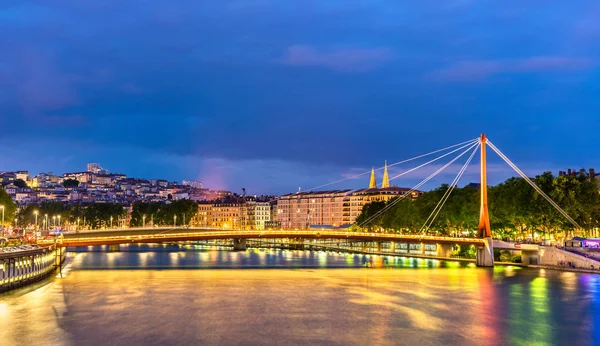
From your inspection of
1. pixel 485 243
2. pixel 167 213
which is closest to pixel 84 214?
pixel 167 213

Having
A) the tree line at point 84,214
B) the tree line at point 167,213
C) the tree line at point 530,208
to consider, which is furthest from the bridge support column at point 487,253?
the tree line at point 84,214

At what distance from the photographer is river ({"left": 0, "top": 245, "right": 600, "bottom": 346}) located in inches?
1239

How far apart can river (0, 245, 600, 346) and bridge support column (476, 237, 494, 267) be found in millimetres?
5991

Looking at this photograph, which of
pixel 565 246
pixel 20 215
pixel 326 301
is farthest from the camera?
pixel 20 215

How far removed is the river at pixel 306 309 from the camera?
103 ft

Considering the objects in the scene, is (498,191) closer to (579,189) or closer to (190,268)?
(579,189)

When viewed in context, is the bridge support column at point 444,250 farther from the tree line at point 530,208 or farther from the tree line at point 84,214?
the tree line at point 84,214

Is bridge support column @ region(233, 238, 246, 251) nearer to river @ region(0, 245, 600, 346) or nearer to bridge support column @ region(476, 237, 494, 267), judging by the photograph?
bridge support column @ region(476, 237, 494, 267)

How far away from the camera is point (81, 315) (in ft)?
123

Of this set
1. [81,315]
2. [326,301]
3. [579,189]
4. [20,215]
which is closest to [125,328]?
[81,315]

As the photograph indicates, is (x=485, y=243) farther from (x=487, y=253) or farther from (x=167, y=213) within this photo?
(x=167, y=213)

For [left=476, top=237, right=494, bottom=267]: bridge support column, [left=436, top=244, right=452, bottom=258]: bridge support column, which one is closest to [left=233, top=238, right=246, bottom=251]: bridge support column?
[left=436, top=244, right=452, bottom=258]: bridge support column

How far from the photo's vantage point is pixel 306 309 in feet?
132

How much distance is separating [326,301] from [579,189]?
127 feet
